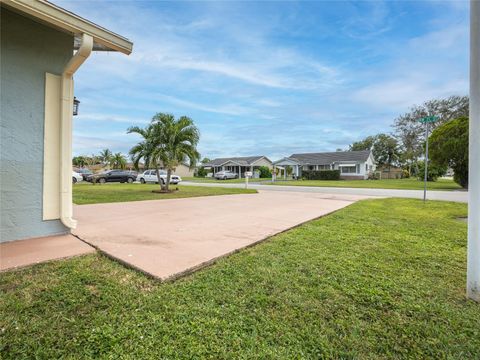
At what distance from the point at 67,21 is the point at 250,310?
4603 mm

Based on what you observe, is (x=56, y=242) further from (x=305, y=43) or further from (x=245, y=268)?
(x=305, y=43)

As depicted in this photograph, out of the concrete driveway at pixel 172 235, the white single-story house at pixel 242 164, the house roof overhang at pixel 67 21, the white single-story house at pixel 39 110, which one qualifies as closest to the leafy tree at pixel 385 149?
the white single-story house at pixel 242 164

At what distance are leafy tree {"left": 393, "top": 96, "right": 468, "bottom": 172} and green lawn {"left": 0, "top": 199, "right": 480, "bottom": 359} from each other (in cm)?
4114

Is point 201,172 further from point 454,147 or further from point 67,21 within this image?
point 67,21

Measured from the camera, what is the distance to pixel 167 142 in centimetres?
1384

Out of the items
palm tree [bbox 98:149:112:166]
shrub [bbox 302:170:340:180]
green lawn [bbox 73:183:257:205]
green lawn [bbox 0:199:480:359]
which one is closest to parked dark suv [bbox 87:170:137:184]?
green lawn [bbox 73:183:257:205]

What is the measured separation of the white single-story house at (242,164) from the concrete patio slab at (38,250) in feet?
136

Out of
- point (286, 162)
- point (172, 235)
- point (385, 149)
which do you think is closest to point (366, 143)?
point (385, 149)

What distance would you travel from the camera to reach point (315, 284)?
9.11 feet

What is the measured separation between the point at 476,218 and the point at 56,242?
5525mm

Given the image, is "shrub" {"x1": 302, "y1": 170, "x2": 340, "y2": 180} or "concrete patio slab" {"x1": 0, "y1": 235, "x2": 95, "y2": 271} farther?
"shrub" {"x1": 302, "y1": 170, "x2": 340, "y2": 180}

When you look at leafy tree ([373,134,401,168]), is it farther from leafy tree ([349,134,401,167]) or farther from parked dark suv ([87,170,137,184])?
parked dark suv ([87,170,137,184])

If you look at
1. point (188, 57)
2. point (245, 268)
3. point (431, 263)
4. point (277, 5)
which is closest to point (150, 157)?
point (188, 57)

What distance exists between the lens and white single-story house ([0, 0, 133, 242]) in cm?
360
